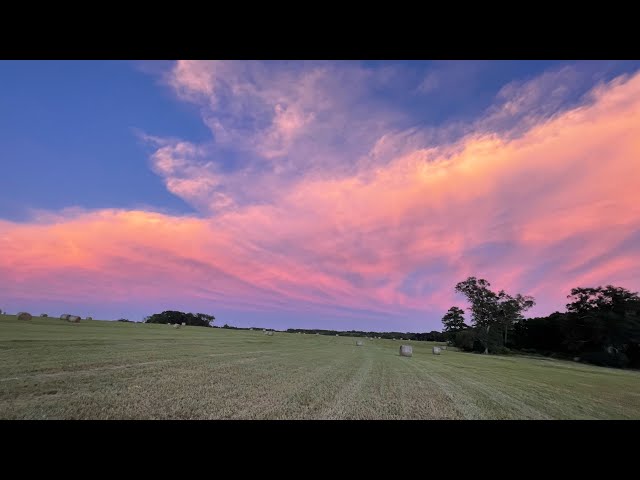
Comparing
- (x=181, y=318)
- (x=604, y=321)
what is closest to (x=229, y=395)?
(x=604, y=321)

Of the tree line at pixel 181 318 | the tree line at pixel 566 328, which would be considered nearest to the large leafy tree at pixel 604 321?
the tree line at pixel 566 328

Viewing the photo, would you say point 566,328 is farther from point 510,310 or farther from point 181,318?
point 181,318

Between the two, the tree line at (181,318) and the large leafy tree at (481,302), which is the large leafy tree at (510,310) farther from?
the tree line at (181,318)

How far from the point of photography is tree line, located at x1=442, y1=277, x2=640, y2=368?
56.0 metres

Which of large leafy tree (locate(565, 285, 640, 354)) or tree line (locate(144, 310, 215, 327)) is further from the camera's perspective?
tree line (locate(144, 310, 215, 327))

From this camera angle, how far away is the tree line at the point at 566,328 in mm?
55969

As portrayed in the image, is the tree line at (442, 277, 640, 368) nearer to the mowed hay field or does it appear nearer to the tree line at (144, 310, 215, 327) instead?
the mowed hay field

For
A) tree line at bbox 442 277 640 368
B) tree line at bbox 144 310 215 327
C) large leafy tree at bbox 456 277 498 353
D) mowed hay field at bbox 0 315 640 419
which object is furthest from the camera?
tree line at bbox 144 310 215 327

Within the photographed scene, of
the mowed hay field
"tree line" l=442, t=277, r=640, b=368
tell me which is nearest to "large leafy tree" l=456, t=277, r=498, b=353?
"tree line" l=442, t=277, r=640, b=368

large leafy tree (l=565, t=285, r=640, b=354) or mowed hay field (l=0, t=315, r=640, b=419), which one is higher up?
large leafy tree (l=565, t=285, r=640, b=354)
